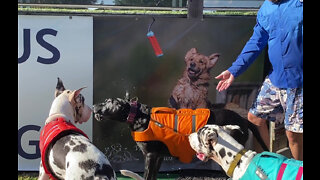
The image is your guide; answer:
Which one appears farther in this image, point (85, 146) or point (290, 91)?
point (290, 91)

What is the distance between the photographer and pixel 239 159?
3.40 m

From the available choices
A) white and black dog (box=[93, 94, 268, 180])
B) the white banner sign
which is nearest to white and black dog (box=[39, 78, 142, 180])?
white and black dog (box=[93, 94, 268, 180])

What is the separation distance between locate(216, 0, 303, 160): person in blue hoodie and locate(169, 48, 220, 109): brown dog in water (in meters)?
0.99

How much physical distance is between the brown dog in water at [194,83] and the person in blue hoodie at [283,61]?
0.99m

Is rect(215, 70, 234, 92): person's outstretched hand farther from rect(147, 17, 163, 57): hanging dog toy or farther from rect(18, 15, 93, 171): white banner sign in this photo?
rect(18, 15, 93, 171): white banner sign

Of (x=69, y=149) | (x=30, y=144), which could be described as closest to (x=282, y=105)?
(x=69, y=149)

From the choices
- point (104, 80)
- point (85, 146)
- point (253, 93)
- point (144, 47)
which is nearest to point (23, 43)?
point (104, 80)

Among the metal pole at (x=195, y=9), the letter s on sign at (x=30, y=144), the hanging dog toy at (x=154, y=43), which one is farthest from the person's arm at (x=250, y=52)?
the letter s on sign at (x=30, y=144)

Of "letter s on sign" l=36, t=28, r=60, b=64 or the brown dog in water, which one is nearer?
"letter s on sign" l=36, t=28, r=60, b=64

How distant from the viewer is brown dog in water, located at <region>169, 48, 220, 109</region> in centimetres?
498

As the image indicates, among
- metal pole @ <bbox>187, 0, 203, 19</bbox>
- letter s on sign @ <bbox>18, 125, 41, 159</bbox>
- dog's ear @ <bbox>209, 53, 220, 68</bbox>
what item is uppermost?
metal pole @ <bbox>187, 0, 203, 19</bbox>

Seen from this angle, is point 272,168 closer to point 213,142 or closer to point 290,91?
point 213,142

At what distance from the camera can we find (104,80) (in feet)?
16.3
